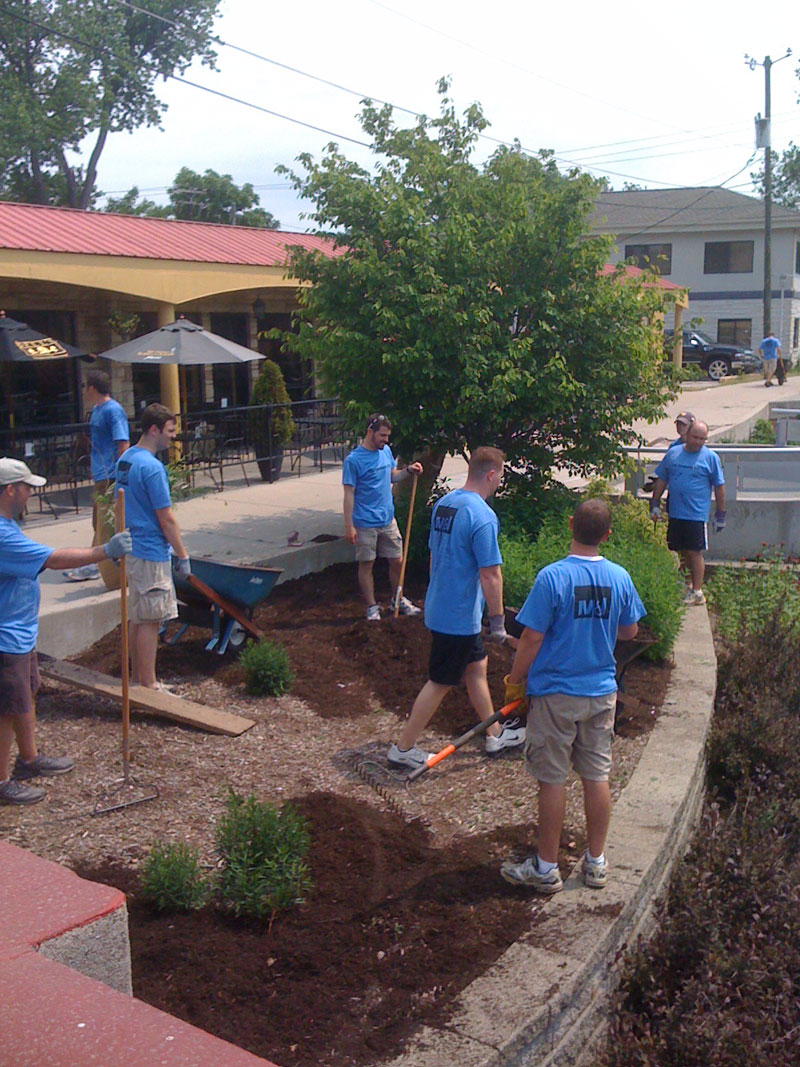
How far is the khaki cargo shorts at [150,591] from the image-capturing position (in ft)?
20.4

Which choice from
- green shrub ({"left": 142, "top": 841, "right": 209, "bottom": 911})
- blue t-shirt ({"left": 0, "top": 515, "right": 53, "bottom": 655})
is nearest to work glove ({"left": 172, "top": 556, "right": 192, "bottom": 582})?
blue t-shirt ({"left": 0, "top": 515, "right": 53, "bottom": 655})

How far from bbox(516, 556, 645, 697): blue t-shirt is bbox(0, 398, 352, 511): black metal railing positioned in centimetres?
792

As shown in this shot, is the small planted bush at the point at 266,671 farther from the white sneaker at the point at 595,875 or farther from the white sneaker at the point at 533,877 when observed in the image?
the white sneaker at the point at 595,875

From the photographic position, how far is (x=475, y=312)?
29.1ft

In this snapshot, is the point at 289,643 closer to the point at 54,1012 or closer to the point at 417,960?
the point at 417,960

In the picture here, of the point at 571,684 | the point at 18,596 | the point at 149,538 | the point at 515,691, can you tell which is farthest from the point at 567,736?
the point at 149,538

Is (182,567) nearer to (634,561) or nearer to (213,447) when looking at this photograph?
(634,561)

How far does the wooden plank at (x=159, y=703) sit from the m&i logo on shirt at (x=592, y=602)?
2444 mm

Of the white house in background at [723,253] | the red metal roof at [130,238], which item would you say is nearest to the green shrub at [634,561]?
the red metal roof at [130,238]

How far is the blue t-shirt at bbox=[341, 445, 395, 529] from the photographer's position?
795 cm

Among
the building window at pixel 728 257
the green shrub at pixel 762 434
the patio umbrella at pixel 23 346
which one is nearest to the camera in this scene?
the patio umbrella at pixel 23 346

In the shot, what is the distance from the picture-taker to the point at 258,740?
5.93 m

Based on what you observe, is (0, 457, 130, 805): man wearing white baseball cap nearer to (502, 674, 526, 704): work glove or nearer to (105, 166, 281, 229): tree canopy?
(502, 674, 526, 704): work glove

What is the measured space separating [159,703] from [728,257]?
1767 inches
